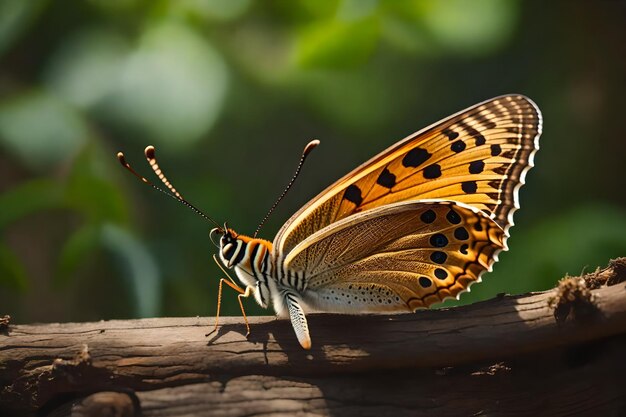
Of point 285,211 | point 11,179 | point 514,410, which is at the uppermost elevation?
point 11,179

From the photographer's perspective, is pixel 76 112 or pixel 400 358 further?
pixel 76 112

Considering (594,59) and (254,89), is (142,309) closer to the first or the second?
(254,89)

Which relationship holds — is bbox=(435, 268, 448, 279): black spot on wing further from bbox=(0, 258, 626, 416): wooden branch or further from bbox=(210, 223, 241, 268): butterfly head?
bbox=(210, 223, 241, 268): butterfly head

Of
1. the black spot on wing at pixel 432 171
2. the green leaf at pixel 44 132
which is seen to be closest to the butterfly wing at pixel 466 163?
the black spot on wing at pixel 432 171

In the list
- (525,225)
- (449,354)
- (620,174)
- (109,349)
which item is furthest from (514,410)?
(620,174)

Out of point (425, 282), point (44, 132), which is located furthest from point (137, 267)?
point (425, 282)

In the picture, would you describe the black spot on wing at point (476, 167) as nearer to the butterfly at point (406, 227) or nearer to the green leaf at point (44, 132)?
the butterfly at point (406, 227)

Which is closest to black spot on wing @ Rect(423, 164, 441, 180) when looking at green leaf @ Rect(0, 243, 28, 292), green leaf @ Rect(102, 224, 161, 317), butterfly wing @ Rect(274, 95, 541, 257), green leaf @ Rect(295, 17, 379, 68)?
butterfly wing @ Rect(274, 95, 541, 257)

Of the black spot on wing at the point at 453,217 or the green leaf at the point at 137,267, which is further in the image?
the green leaf at the point at 137,267
